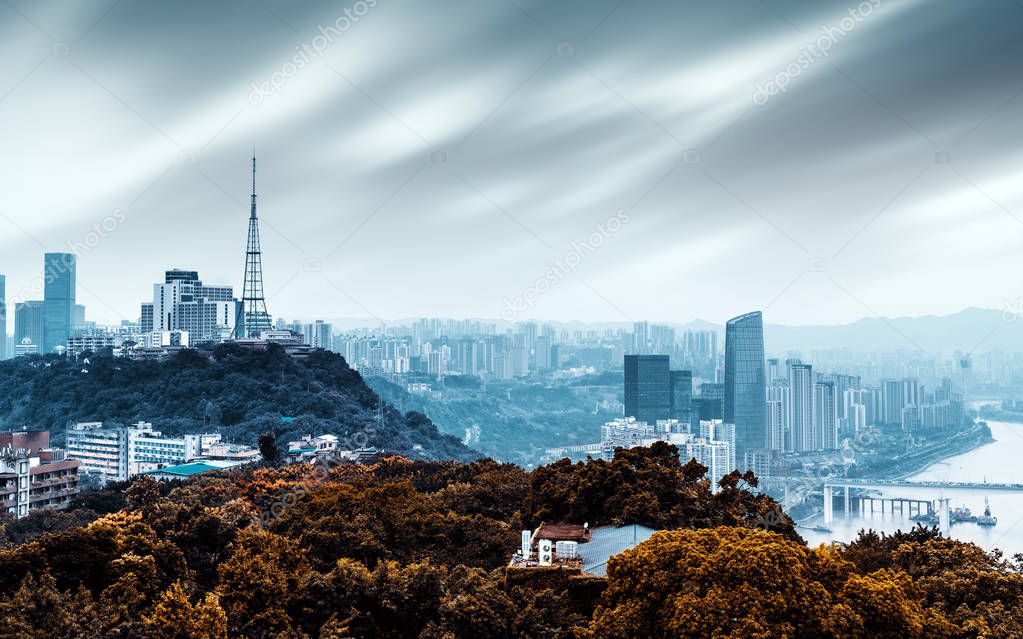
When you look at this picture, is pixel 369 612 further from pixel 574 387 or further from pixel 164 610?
pixel 574 387

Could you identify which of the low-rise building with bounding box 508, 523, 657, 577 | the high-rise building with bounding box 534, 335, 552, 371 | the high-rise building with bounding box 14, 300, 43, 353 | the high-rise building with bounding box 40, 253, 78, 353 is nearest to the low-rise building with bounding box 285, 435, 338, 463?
the low-rise building with bounding box 508, 523, 657, 577

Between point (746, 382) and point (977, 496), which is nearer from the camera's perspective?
point (977, 496)

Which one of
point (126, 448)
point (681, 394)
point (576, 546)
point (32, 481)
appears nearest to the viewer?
point (576, 546)

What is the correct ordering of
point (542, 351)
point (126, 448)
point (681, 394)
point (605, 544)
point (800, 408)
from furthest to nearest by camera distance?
point (542, 351) < point (681, 394) < point (800, 408) < point (126, 448) < point (605, 544)

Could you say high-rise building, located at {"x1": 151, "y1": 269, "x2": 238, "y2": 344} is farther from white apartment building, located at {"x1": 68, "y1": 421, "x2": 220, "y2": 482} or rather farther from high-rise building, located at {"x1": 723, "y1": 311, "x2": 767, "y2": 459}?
high-rise building, located at {"x1": 723, "y1": 311, "x2": 767, "y2": 459}

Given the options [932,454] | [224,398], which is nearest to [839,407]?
[932,454]

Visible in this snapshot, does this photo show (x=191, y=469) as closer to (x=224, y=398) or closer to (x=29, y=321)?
(x=224, y=398)

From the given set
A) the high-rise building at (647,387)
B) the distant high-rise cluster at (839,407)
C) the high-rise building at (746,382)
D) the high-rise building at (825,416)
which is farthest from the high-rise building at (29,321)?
the high-rise building at (825,416)

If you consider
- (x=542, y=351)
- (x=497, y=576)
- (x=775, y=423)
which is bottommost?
(x=775, y=423)
